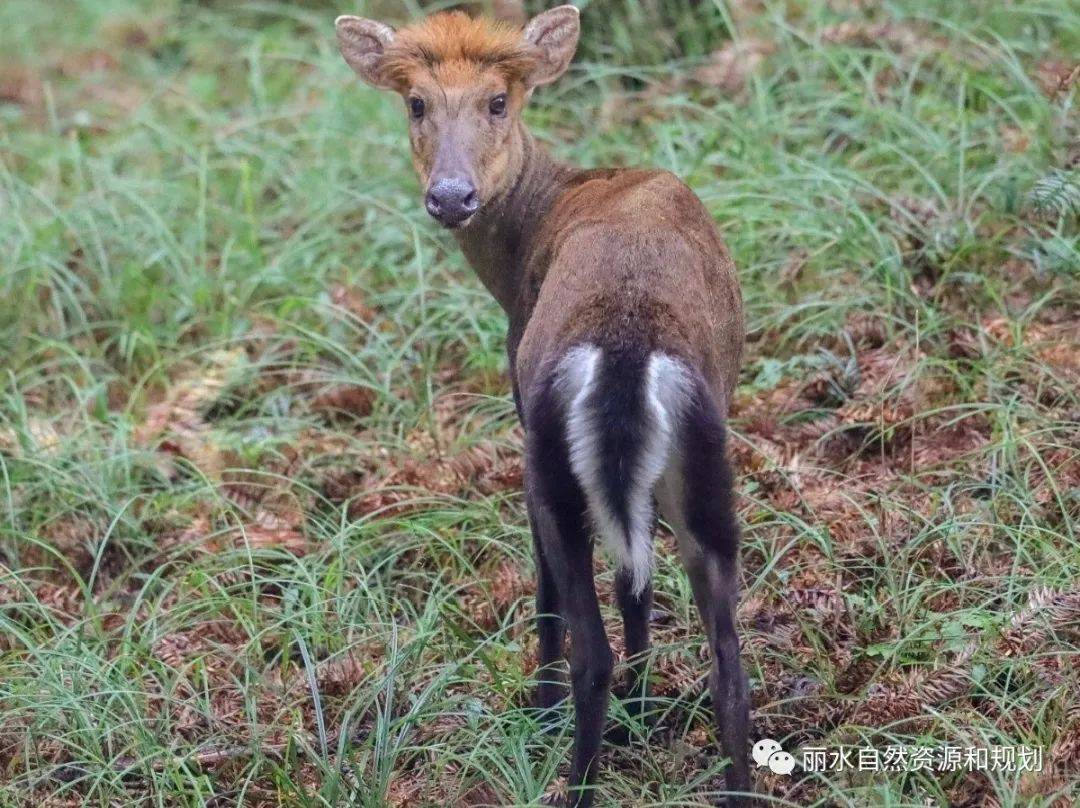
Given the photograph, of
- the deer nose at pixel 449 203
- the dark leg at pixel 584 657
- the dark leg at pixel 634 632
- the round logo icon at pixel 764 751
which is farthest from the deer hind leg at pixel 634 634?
the deer nose at pixel 449 203

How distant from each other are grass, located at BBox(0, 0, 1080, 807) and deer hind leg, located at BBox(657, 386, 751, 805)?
302mm

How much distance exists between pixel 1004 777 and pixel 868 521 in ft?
3.64

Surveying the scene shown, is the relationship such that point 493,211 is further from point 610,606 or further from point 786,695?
point 786,695

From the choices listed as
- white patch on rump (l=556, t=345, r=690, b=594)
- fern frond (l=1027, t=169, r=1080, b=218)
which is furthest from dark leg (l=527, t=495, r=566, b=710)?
fern frond (l=1027, t=169, r=1080, b=218)

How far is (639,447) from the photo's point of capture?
3.45 meters

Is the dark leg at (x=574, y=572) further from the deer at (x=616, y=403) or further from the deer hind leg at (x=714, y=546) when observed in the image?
the deer hind leg at (x=714, y=546)

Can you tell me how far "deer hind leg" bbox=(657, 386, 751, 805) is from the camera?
11.5ft

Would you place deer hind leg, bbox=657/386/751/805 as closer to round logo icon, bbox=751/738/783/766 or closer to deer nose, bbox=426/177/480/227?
round logo icon, bbox=751/738/783/766

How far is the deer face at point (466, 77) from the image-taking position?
4645mm

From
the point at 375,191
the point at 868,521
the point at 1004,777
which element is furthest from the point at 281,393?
the point at 1004,777

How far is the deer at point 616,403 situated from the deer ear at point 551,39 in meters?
0.33

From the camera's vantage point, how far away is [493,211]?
482 centimetres

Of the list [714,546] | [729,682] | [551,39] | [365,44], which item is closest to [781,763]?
[729,682]

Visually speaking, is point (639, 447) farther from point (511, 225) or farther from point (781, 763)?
point (511, 225)
